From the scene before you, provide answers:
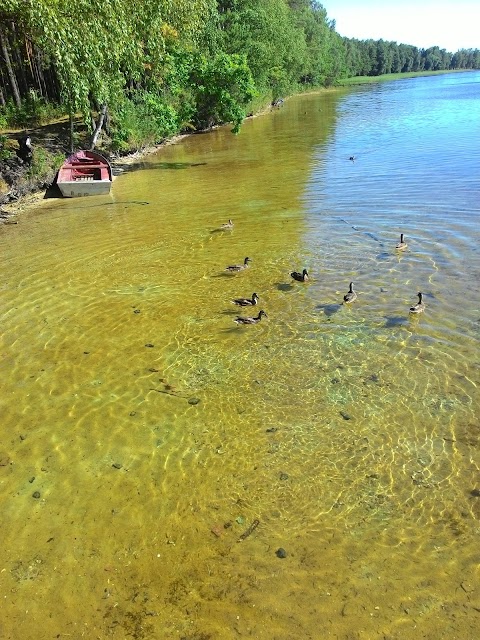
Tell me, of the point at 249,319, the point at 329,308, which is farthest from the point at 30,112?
the point at 329,308

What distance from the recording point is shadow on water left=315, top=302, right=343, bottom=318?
9828mm

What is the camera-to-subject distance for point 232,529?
215 inches

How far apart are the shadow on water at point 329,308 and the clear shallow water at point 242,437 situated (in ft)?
0.30

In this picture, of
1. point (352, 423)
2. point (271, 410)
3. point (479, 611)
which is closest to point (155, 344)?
point (271, 410)

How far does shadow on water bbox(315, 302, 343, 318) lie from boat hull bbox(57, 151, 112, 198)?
13.9 metres

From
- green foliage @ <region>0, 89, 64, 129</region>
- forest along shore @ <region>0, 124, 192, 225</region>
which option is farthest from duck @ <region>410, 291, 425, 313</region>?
green foliage @ <region>0, 89, 64, 129</region>

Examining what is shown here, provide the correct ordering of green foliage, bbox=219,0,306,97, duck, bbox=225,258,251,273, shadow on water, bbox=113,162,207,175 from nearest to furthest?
duck, bbox=225,258,251,273 → shadow on water, bbox=113,162,207,175 → green foliage, bbox=219,0,306,97

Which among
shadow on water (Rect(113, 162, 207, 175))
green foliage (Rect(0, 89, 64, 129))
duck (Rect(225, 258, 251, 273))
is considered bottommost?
duck (Rect(225, 258, 251, 273))

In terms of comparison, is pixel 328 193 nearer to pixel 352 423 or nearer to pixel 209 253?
pixel 209 253

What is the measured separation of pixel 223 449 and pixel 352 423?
189 centimetres

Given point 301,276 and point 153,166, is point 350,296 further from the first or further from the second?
point 153,166

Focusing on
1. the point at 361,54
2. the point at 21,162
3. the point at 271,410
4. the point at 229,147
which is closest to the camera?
the point at 271,410

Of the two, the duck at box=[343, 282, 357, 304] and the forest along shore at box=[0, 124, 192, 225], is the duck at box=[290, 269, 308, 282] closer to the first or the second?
the duck at box=[343, 282, 357, 304]

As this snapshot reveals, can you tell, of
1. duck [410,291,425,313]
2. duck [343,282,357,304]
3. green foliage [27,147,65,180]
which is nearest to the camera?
duck [410,291,425,313]
